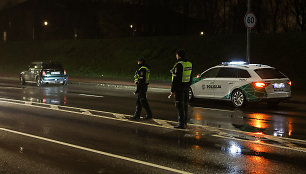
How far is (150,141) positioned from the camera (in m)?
9.10

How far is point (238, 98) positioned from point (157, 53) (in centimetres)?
2202

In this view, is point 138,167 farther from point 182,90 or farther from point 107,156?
point 182,90

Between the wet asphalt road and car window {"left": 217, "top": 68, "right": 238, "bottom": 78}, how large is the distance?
1.56 meters

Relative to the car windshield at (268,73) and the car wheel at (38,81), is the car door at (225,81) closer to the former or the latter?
the car windshield at (268,73)

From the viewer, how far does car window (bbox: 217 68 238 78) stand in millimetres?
15722

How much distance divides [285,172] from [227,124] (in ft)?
16.1

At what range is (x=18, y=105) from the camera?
15.9 meters

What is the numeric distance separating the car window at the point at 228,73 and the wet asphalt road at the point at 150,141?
1.56 m

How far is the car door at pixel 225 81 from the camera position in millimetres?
15633

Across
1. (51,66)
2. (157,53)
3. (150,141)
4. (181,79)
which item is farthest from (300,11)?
(150,141)

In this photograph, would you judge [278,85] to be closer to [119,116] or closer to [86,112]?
[119,116]

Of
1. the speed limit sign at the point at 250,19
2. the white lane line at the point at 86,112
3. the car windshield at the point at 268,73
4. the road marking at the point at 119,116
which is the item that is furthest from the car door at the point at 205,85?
the white lane line at the point at 86,112

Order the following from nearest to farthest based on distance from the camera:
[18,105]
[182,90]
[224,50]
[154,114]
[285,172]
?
[285,172], [182,90], [154,114], [18,105], [224,50]

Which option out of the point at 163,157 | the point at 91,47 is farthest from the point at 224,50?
the point at 163,157
